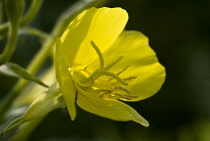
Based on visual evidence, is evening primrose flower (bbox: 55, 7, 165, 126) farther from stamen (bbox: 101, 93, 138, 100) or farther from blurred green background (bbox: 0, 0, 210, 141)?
blurred green background (bbox: 0, 0, 210, 141)

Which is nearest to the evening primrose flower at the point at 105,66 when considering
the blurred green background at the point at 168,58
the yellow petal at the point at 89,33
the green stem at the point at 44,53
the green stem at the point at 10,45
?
the yellow petal at the point at 89,33

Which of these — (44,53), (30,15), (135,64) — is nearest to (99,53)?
(135,64)

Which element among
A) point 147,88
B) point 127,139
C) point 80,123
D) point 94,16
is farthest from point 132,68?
point 80,123

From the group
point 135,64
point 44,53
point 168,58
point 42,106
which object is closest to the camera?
point 42,106

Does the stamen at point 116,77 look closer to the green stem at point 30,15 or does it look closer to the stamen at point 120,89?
the stamen at point 120,89

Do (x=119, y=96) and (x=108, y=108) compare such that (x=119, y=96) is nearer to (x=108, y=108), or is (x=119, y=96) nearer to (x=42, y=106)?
(x=108, y=108)

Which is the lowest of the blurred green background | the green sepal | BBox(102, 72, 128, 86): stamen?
the blurred green background

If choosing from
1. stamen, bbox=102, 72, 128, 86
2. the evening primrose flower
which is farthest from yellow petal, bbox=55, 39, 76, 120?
stamen, bbox=102, 72, 128, 86

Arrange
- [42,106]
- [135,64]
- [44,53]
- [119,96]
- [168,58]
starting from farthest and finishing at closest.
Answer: [168,58]
[44,53]
[135,64]
[119,96]
[42,106]
